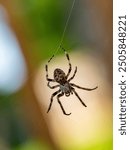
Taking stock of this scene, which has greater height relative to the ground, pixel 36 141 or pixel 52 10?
pixel 52 10

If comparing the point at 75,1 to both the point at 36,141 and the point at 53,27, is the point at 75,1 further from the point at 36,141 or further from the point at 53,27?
the point at 36,141

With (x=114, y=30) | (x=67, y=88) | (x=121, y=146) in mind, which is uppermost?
(x=114, y=30)

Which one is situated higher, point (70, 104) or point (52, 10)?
point (52, 10)

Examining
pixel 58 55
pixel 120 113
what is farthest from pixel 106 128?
pixel 58 55

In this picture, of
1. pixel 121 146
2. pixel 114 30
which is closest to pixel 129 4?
pixel 114 30

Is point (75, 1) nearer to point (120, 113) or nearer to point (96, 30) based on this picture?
point (96, 30)

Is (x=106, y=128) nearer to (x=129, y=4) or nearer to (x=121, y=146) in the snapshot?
(x=121, y=146)
